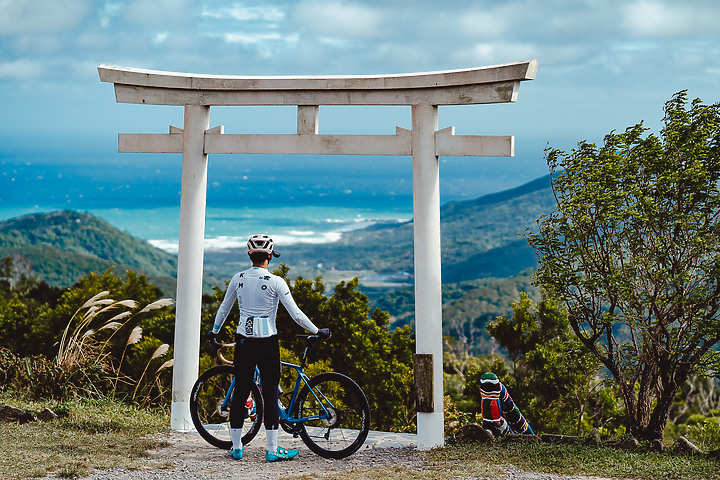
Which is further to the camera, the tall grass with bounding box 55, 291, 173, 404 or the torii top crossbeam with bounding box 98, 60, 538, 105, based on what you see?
the tall grass with bounding box 55, 291, 173, 404

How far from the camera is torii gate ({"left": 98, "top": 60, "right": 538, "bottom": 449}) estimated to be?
6.18m

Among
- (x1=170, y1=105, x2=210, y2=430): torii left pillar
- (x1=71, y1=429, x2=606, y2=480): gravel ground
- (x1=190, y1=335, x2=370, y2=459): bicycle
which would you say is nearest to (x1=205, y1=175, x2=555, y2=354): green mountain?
(x1=170, y1=105, x2=210, y2=430): torii left pillar

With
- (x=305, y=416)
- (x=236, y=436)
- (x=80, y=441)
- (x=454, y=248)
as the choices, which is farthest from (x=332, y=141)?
(x=454, y=248)

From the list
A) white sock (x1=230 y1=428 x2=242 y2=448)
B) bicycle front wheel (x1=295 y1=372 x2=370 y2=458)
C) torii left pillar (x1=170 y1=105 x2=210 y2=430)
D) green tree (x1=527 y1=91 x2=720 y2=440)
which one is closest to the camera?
bicycle front wheel (x1=295 y1=372 x2=370 y2=458)

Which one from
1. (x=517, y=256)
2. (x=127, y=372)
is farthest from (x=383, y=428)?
(x=517, y=256)

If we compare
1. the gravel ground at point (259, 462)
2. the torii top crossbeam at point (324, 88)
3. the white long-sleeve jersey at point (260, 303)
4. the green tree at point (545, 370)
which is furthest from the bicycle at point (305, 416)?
the green tree at point (545, 370)

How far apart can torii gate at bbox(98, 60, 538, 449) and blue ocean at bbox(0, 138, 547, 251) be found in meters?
74.6

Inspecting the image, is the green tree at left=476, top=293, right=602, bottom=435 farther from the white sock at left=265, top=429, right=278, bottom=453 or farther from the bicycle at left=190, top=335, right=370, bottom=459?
the white sock at left=265, top=429, right=278, bottom=453

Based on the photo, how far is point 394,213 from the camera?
327ft

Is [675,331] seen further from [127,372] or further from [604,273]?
[127,372]

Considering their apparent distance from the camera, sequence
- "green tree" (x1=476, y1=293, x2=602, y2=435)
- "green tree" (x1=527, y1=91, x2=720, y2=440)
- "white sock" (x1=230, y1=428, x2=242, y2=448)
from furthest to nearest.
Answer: "green tree" (x1=476, y1=293, x2=602, y2=435) < "green tree" (x1=527, y1=91, x2=720, y2=440) < "white sock" (x1=230, y1=428, x2=242, y2=448)

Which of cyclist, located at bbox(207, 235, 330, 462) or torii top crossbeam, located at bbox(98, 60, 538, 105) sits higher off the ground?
torii top crossbeam, located at bbox(98, 60, 538, 105)

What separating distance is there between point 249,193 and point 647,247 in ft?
340

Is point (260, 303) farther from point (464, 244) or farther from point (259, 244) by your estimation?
point (464, 244)
